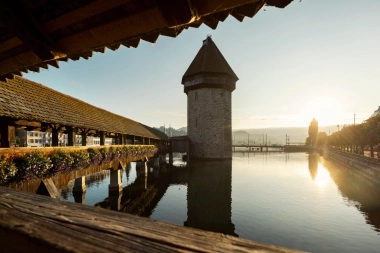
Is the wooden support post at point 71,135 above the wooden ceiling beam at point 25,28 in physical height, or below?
below

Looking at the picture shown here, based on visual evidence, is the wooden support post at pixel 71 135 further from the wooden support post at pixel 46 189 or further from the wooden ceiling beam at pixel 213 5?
the wooden ceiling beam at pixel 213 5

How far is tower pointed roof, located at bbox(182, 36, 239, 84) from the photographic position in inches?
1506

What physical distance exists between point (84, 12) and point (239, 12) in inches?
70.1

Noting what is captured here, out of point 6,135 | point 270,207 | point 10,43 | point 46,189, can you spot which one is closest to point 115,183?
point 46,189

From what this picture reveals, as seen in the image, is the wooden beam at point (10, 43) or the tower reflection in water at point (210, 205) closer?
the wooden beam at point (10, 43)

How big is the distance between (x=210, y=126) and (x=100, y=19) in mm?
35858

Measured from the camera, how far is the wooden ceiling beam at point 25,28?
2538 mm

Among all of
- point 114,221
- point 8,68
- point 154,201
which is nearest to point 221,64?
point 154,201

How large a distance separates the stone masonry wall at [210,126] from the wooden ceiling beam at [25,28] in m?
35.3

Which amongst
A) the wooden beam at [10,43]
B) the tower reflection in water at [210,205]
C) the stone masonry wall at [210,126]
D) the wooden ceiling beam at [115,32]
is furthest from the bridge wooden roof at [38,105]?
the stone masonry wall at [210,126]

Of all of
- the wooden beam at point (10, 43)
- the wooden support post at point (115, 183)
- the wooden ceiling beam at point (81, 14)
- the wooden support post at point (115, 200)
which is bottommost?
the wooden support post at point (115, 200)

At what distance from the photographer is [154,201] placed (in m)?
15.7

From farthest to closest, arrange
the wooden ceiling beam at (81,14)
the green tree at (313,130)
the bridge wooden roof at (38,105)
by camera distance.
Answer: the green tree at (313,130)
the bridge wooden roof at (38,105)
the wooden ceiling beam at (81,14)

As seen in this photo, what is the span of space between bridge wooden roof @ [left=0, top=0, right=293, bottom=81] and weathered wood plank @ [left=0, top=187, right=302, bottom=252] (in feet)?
6.28
